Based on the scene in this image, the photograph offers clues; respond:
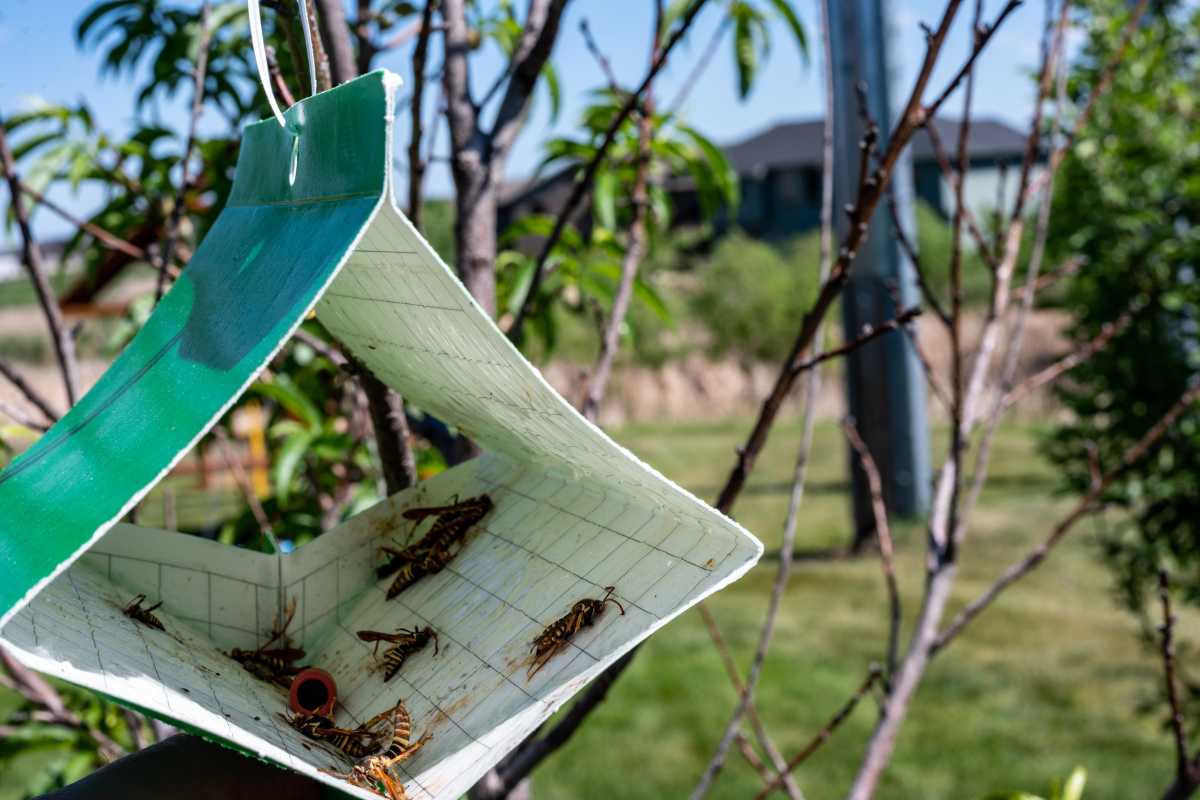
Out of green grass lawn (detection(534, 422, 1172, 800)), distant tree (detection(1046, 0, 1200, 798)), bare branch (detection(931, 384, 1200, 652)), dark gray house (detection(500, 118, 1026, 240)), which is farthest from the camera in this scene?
dark gray house (detection(500, 118, 1026, 240))

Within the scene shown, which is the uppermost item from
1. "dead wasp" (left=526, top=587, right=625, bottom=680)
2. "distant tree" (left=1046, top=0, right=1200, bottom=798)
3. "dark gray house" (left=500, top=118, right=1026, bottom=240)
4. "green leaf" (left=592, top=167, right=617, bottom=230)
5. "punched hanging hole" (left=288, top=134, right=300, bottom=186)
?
"punched hanging hole" (left=288, top=134, right=300, bottom=186)

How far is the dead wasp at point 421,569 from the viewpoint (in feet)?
2.03

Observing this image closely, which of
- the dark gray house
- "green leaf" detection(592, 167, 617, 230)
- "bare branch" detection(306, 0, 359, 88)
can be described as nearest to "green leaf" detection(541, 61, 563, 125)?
"green leaf" detection(592, 167, 617, 230)

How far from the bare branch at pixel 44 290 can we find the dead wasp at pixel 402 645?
1.77ft

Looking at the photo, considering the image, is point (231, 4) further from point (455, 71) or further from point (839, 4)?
point (839, 4)

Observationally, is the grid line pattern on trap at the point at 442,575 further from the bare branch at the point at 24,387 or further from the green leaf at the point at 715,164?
the green leaf at the point at 715,164

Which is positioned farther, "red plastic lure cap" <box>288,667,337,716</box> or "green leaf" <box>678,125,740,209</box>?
"green leaf" <box>678,125,740,209</box>

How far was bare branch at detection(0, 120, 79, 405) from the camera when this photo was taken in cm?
100

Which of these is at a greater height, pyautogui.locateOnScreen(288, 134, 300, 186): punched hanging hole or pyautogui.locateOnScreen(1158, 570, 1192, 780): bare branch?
pyautogui.locateOnScreen(288, 134, 300, 186): punched hanging hole

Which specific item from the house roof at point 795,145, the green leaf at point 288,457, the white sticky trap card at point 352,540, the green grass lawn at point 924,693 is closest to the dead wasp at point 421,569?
the white sticky trap card at point 352,540

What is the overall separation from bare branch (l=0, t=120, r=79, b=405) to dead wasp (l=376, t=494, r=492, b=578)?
49 centimetres

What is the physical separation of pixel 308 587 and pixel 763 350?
15264 millimetres

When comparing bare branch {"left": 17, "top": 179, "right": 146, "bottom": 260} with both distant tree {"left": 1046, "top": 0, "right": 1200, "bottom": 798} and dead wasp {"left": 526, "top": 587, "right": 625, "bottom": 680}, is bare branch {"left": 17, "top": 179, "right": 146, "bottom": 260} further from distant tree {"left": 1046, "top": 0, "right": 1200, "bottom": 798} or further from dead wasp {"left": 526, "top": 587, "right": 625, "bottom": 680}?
distant tree {"left": 1046, "top": 0, "right": 1200, "bottom": 798}

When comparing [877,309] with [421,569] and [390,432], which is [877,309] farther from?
[421,569]
